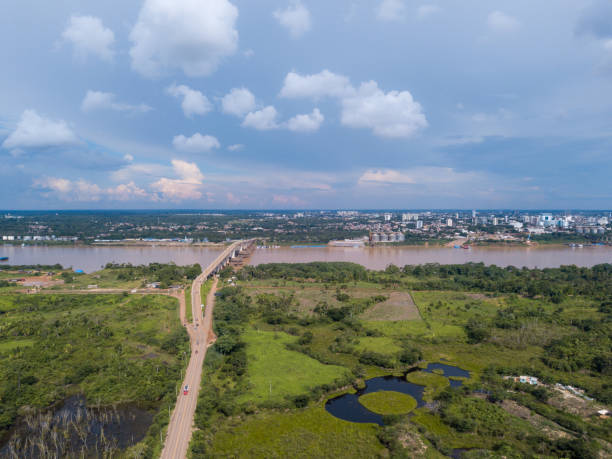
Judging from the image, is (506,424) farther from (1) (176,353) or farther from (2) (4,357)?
(2) (4,357)

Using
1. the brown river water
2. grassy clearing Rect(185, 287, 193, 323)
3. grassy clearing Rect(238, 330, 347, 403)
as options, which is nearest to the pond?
grassy clearing Rect(238, 330, 347, 403)

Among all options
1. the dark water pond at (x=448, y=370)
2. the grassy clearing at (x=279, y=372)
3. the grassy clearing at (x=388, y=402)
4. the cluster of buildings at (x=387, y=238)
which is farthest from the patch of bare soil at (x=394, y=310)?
the cluster of buildings at (x=387, y=238)

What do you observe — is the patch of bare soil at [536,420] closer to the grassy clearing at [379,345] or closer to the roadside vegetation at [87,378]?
the grassy clearing at [379,345]

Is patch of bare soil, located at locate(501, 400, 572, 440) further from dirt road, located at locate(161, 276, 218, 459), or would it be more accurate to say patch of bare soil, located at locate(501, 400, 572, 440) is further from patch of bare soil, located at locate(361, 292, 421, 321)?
dirt road, located at locate(161, 276, 218, 459)

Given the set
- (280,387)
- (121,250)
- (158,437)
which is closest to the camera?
(158,437)

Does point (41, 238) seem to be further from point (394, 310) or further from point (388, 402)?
point (388, 402)

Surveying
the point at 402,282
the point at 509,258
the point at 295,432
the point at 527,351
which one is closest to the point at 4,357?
the point at 295,432

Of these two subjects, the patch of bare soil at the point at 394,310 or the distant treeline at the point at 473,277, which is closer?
the patch of bare soil at the point at 394,310
